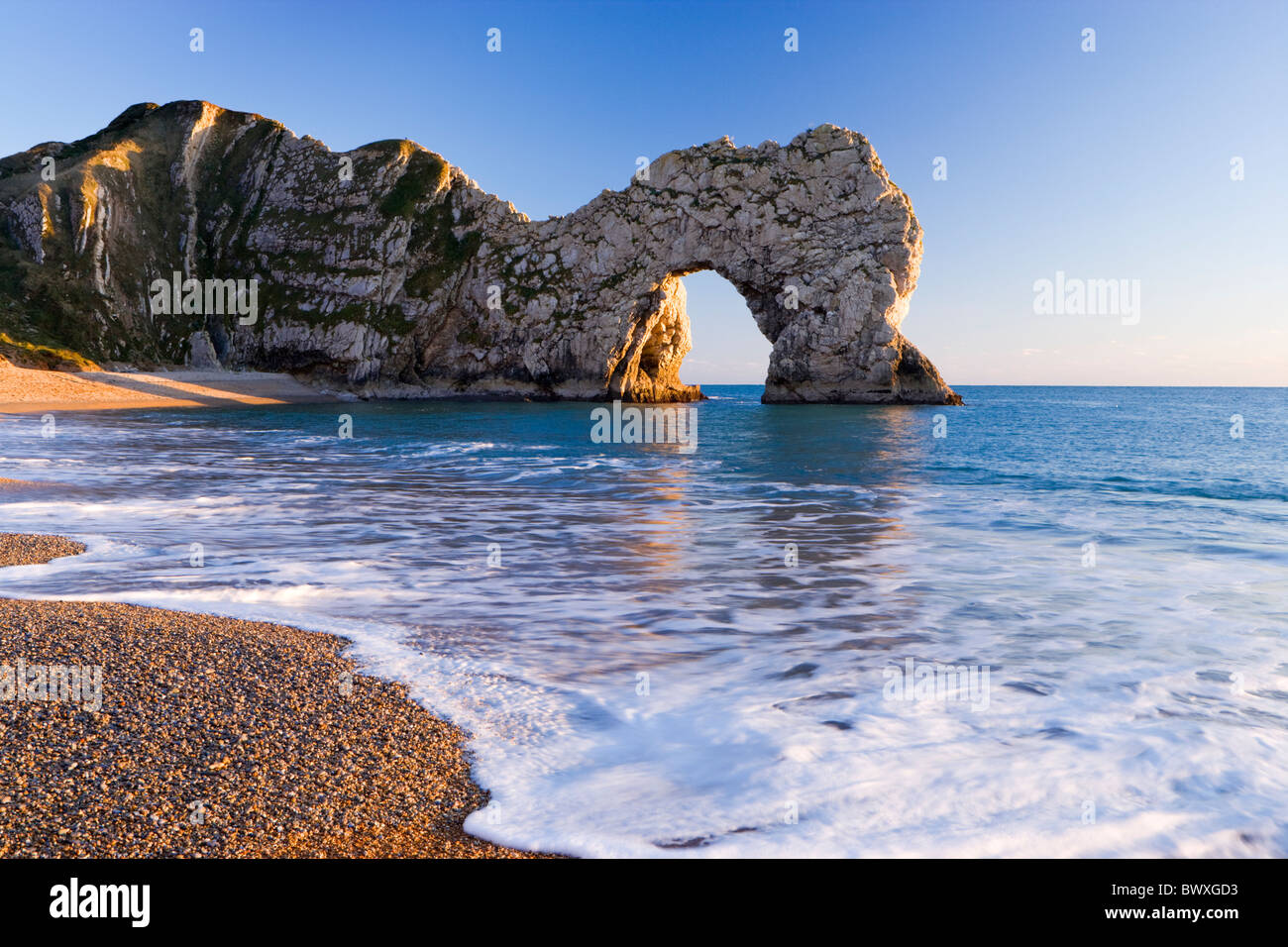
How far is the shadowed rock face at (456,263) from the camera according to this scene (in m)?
76.2

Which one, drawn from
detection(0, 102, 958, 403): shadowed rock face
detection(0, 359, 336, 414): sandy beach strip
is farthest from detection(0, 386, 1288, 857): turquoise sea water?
detection(0, 102, 958, 403): shadowed rock face

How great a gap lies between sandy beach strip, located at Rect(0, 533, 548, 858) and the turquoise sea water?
1.34 ft

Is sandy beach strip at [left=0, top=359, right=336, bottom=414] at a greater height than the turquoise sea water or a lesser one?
greater

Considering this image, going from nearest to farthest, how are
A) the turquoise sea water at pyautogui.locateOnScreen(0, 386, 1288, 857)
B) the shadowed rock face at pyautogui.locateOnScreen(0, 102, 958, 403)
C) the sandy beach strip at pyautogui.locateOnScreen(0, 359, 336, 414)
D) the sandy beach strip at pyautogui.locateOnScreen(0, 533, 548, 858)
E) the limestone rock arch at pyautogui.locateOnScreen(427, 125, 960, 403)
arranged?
1. the sandy beach strip at pyautogui.locateOnScreen(0, 533, 548, 858)
2. the turquoise sea water at pyautogui.locateOnScreen(0, 386, 1288, 857)
3. the sandy beach strip at pyautogui.locateOnScreen(0, 359, 336, 414)
4. the limestone rock arch at pyautogui.locateOnScreen(427, 125, 960, 403)
5. the shadowed rock face at pyautogui.locateOnScreen(0, 102, 958, 403)

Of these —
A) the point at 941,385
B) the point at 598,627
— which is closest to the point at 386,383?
the point at 941,385

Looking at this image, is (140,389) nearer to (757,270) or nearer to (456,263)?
(456,263)

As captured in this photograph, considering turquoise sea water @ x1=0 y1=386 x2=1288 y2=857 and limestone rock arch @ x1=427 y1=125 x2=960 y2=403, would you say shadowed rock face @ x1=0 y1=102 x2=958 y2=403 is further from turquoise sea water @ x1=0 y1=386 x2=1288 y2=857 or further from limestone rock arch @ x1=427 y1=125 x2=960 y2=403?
turquoise sea water @ x1=0 y1=386 x2=1288 y2=857

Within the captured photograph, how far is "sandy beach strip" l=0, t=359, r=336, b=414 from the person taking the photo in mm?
53062

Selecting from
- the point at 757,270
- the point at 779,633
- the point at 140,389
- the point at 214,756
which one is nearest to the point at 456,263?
the point at 757,270

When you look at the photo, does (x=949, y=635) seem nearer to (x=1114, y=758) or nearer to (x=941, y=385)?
(x=1114, y=758)

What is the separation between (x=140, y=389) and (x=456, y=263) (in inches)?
1371

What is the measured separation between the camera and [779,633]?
8.19 metres

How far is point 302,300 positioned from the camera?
8425 cm
